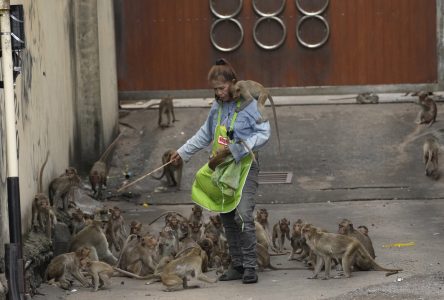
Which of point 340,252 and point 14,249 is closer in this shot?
point 14,249

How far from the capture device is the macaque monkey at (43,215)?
1332 centimetres

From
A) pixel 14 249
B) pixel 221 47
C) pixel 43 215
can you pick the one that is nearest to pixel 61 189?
pixel 43 215

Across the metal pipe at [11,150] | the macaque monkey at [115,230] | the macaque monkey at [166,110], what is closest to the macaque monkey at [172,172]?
the macaque monkey at [166,110]

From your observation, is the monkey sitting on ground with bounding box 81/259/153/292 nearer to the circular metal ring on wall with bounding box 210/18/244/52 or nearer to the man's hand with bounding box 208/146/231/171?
the man's hand with bounding box 208/146/231/171

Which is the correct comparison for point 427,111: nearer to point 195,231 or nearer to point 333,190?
point 333,190

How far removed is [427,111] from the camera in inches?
733

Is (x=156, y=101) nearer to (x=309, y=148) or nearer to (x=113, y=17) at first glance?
(x=113, y=17)

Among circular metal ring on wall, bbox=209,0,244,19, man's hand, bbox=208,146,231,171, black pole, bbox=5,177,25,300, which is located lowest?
black pole, bbox=5,177,25,300

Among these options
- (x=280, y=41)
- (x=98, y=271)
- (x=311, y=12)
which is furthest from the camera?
(x=280, y=41)

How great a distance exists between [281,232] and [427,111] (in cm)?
563

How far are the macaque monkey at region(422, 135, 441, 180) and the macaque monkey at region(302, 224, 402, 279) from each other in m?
4.68

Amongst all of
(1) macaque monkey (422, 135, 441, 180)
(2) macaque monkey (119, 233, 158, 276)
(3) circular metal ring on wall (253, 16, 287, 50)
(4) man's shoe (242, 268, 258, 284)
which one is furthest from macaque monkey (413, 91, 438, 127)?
(4) man's shoe (242, 268, 258, 284)

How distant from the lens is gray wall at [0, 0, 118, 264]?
45.0 feet

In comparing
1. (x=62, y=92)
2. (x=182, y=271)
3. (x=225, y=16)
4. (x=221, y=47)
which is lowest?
(x=182, y=271)
